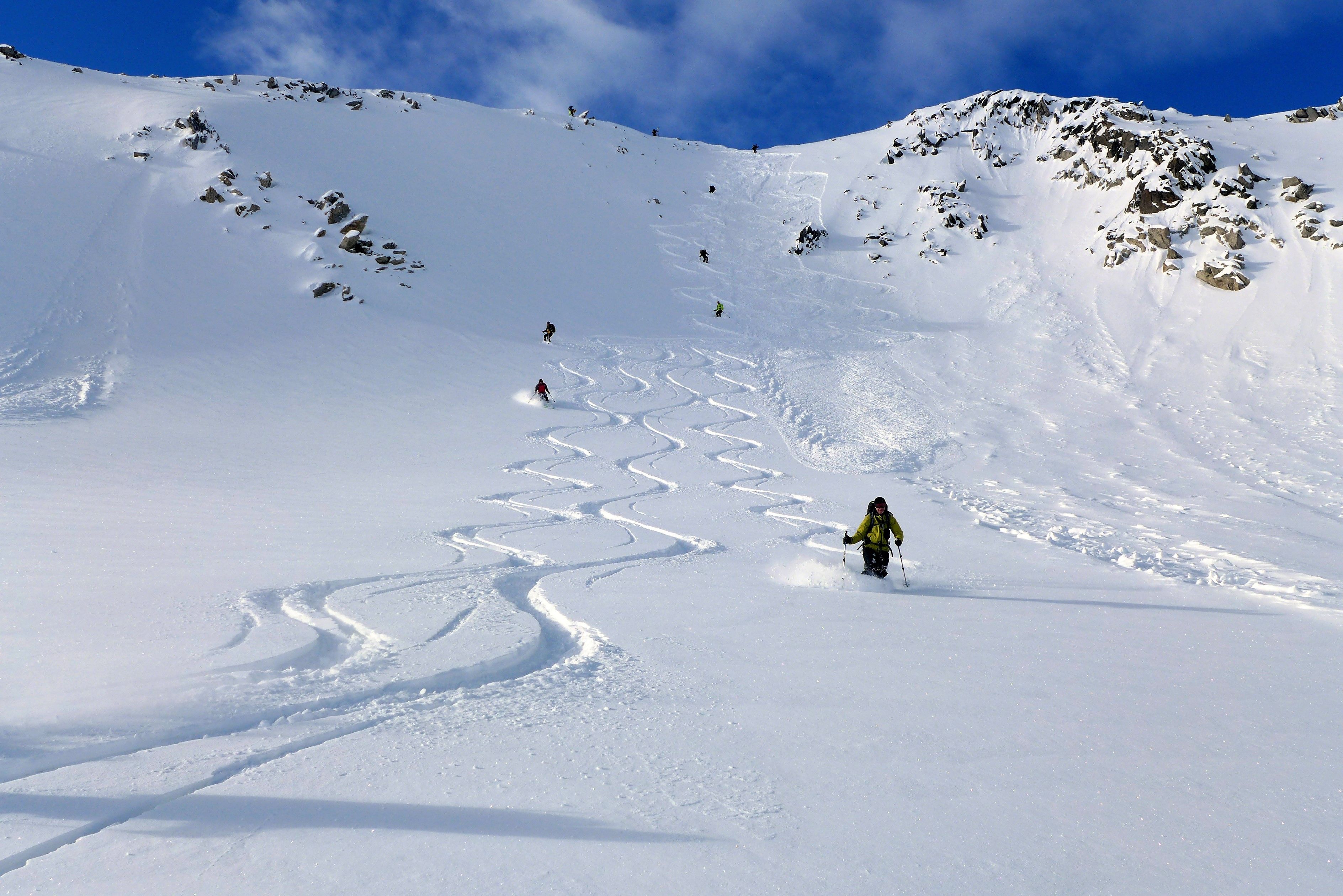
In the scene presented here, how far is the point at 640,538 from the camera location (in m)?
10.1

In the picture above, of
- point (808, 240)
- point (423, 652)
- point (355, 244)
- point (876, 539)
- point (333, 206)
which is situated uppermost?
point (808, 240)

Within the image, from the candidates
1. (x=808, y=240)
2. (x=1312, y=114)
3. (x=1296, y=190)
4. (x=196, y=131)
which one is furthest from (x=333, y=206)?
(x=1312, y=114)

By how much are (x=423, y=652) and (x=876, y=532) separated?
537 centimetres

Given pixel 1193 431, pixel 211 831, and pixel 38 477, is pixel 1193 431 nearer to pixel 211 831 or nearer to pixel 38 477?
pixel 211 831

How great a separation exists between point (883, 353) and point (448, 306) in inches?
721

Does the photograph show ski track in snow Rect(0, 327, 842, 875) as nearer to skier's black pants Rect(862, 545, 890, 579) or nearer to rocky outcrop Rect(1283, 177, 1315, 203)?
skier's black pants Rect(862, 545, 890, 579)

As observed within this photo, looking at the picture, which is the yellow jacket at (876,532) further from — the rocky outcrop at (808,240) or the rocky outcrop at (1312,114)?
the rocky outcrop at (1312,114)

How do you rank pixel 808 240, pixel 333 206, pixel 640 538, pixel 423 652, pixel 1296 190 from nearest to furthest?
pixel 423 652 < pixel 640 538 < pixel 1296 190 < pixel 333 206 < pixel 808 240

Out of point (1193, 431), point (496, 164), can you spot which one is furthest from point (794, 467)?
point (496, 164)

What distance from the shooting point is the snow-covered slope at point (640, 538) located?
10.4 ft

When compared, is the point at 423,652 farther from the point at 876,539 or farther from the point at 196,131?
the point at 196,131

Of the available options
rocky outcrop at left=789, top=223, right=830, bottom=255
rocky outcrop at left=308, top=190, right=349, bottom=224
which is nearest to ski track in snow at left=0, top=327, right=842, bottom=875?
rocky outcrop at left=308, top=190, right=349, bottom=224

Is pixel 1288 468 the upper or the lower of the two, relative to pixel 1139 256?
lower

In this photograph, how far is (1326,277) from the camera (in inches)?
1126
